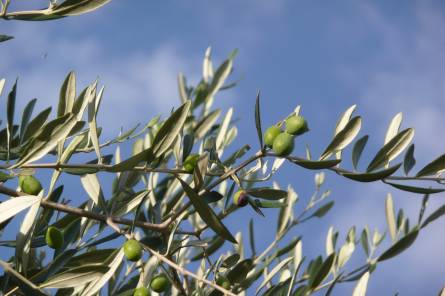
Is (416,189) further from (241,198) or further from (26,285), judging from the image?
(26,285)

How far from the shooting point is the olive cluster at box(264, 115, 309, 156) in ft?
6.01

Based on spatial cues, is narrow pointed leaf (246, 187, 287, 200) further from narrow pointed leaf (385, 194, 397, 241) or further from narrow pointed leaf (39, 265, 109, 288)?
narrow pointed leaf (385, 194, 397, 241)

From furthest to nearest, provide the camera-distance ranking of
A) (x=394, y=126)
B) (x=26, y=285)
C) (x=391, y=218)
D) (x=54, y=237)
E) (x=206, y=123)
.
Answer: (x=206, y=123) → (x=391, y=218) → (x=394, y=126) → (x=54, y=237) → (x=26, y=285)

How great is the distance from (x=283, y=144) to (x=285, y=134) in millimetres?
42

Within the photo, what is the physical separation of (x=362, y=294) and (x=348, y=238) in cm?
133

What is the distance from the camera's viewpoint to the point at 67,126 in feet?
6.02

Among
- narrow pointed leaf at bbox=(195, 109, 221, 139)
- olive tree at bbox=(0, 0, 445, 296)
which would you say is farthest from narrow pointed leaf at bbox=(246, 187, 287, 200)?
narrow pointed leaf at bbox=(195, 109, 221, 139)

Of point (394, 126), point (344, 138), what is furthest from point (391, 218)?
point (344, 138)

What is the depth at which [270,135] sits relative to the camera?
6.21 feet

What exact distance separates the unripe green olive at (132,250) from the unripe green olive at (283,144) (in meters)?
0.48

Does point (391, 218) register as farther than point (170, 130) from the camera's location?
Yes

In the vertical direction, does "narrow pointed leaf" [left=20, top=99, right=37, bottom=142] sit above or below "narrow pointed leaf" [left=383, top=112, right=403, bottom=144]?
below

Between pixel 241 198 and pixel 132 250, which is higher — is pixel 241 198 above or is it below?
above

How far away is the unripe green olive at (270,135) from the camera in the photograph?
1889mm
